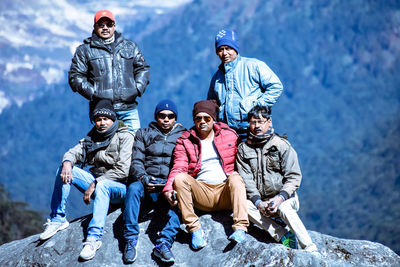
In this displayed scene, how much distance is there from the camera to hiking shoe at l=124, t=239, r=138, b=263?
6.25 metres

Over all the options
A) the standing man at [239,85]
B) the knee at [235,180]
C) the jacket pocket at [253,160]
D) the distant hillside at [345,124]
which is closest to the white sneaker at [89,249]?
the knee at [235,180]

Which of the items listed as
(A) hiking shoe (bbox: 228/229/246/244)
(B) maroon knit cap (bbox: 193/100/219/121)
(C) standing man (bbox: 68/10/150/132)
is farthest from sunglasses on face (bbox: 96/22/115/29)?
(A) hiking shoe (bbox: 228/229/246/244)

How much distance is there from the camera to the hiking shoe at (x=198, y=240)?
6.34m

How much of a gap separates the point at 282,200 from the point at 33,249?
3.46 m

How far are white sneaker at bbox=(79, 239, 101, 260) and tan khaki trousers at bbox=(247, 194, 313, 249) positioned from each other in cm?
194

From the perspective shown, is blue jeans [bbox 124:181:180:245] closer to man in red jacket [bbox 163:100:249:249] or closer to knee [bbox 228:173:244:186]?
man in red jacket [bbox 163:100:249:249]

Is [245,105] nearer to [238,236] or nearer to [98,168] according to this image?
[238,236]

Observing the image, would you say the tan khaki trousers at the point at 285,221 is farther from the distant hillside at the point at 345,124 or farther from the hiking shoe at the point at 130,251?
the distant hillside at the point at 345,124

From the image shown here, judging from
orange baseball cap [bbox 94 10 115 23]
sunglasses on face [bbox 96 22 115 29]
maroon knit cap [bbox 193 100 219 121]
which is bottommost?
maroon knit cap [bbox 193 100 219 121]

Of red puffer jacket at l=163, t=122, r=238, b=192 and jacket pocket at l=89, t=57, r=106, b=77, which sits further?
jacket pocket at l=89, t=57, r=106, b=77

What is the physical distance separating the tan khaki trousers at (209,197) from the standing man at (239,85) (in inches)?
46.0

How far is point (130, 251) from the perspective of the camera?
6.27 metres

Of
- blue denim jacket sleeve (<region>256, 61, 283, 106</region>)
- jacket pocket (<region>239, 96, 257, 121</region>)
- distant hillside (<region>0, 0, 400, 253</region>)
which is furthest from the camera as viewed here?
distant hillside (<region>0, 0, 400, 253</region>)

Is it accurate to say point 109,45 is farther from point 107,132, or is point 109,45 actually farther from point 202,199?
point 202,199
